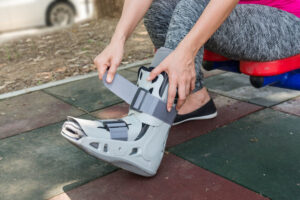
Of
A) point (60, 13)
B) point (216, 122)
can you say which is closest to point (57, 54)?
point (216, 122)

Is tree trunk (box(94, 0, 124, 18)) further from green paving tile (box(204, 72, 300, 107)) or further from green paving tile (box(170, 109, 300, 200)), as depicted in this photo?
green paving tile (box(170, 109, 300, 200))

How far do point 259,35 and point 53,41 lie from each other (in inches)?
147

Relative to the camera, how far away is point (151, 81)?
1.53 m

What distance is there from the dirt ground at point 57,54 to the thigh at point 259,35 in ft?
6.64

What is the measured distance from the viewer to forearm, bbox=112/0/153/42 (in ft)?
5.69

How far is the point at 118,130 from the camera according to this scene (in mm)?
1587

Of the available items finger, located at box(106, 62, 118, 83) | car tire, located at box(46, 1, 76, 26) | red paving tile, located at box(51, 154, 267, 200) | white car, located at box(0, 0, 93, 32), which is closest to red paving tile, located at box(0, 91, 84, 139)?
red paving tile, located at box(51, 154, 267, 200)

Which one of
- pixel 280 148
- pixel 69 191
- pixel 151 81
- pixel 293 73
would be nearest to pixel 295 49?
pixel 293 73

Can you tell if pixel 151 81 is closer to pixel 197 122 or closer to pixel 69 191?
pixel 69 191

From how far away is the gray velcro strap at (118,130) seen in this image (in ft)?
5.17

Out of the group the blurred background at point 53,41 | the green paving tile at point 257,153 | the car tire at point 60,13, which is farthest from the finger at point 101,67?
the car tire at point 60,13

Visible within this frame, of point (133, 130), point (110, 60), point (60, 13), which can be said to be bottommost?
point (60, 13)

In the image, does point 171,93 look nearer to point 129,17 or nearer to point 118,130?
point 118,130

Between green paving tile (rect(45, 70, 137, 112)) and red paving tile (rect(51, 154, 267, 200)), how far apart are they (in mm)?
958
